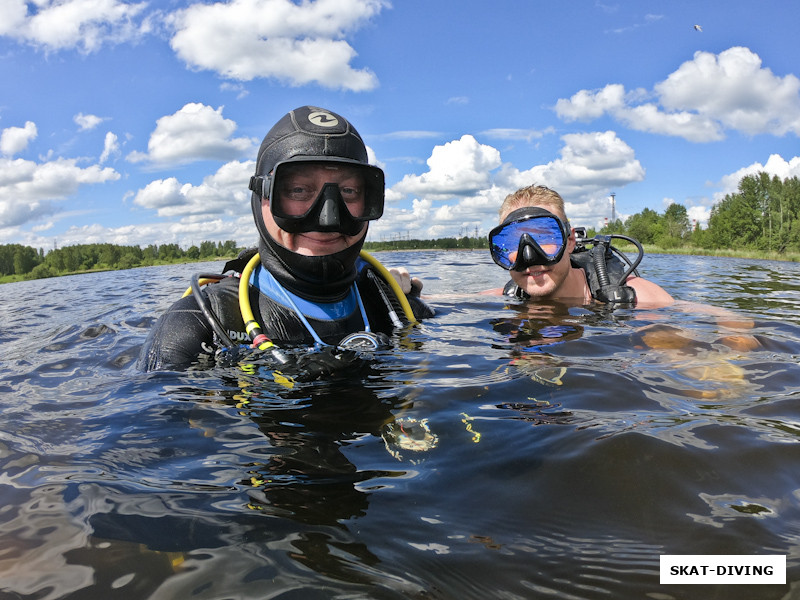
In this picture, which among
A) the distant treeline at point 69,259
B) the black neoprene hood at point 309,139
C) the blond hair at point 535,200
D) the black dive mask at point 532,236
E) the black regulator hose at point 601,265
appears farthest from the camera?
the distant treeline at point 69,259

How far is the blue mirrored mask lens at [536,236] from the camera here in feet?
14.9

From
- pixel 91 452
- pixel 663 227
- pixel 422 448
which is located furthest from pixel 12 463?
pixel 663 227

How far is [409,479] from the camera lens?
1.59 meters

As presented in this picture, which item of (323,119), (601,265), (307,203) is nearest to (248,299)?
(307,203)

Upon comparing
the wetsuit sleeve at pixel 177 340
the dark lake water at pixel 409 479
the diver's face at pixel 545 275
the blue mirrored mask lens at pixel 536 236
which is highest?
the blue mirrored mask lens at pixel 536 236

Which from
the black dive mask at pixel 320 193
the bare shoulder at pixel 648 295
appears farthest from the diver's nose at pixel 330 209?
the bare shoulder at pixel 648 295

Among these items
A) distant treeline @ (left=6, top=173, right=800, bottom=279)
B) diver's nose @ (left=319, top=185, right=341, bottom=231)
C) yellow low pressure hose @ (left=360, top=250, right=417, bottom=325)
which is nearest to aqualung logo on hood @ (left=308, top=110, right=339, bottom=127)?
diver's nose @ (left=319, top=185, right=341, bottom=231)

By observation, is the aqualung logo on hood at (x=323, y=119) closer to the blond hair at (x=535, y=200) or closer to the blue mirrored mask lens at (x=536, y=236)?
the blue mirrored mask lens at (x=536, y=236)

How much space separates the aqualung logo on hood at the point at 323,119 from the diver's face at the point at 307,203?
307 mm

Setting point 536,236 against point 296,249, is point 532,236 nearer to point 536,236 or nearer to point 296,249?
point 536,236

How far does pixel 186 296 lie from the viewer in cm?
311

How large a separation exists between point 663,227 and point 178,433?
313 ft

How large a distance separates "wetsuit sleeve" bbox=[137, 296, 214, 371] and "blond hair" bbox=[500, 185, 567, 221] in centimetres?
340

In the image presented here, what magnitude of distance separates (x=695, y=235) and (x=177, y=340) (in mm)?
85509
